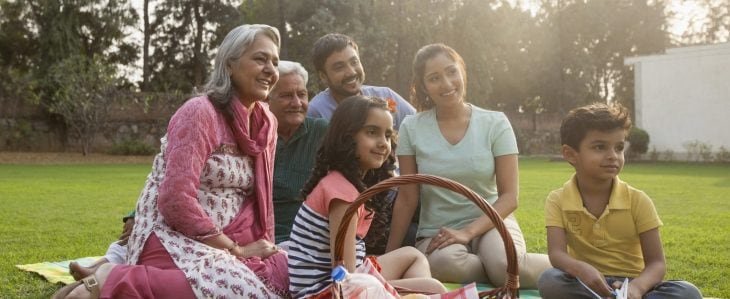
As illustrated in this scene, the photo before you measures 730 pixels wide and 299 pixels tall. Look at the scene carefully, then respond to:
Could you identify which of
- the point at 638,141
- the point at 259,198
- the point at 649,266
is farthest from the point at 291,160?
the point at 638,141

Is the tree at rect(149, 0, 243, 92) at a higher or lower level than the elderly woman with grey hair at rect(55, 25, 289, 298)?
higher

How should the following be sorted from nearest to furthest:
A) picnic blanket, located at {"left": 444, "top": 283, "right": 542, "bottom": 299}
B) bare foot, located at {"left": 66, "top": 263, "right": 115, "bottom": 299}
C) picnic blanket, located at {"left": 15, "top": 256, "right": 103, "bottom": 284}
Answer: bare foot, located at {"left": 66, "top": 263, "right": 115, "bottom": 299}
picnic blanket, located at {"left": 444, "top": 283, "right": 542, "bottom": 299}
picnic blanket, located at {"left": 15, "top": 256, "right": 103, "bottom": 284}

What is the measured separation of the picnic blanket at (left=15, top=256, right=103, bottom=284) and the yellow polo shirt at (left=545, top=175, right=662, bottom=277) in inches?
121

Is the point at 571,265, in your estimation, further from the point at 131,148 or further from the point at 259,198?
the point at 131,148

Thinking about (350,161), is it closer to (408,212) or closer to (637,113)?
(408,212)

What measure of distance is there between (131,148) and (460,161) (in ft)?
72.4

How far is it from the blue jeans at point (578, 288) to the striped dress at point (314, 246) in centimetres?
92

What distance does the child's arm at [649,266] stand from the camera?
10.5ft

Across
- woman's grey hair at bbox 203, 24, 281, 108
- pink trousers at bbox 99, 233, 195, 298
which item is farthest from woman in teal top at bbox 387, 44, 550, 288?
pink trousers at bbox 99, 233, 195, 298

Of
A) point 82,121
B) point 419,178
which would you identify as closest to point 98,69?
point 82,121

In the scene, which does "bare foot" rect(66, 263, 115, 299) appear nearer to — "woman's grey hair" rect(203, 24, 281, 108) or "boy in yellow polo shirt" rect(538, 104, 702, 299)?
"woman's grey hair" rect(203, 24, 281, 108)

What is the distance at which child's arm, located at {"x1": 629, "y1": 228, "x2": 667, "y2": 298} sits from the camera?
→ 10.5 feet

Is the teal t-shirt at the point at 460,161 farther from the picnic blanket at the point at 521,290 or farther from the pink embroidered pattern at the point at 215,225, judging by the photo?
the pink embroidered pattern at the point at 215,225

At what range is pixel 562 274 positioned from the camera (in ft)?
11.1
